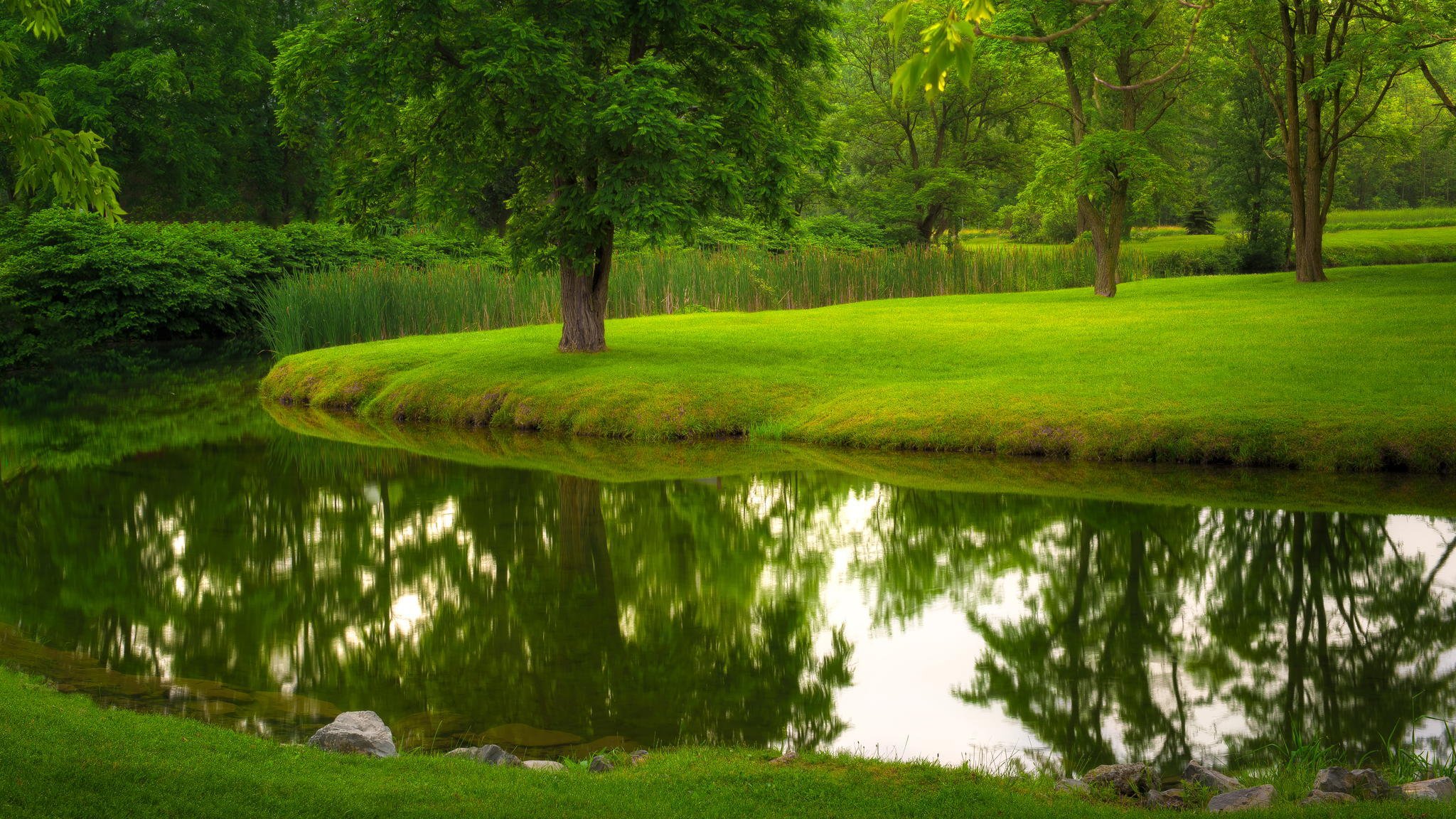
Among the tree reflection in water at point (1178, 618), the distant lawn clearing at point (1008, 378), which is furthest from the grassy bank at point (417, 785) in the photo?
the distant lawn clearing at point (1008, 378)

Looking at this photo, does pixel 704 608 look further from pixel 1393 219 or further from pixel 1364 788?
pixel 1393 219

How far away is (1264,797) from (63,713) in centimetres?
571

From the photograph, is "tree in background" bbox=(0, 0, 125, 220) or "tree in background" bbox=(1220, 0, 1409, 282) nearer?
"tree in background" bbox=(0, 0, 125, 220)

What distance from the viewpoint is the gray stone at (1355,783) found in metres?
5.40

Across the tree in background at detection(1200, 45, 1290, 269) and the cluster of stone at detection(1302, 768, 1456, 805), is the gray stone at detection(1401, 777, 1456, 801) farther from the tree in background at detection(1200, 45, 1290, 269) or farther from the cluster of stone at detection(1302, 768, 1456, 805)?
the tree in background at detection(1200, 45, 1290, 269)

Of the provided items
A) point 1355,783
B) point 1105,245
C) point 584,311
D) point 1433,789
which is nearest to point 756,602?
point 1355,783

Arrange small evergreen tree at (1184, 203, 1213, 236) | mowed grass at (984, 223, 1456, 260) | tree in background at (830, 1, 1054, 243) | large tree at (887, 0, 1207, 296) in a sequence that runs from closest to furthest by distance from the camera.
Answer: large tree at (887, 0, 1207, 296) → mowed grass at (984, 223, 1456, 260) → tree in background at (830, 1, 1054, 243) → small evergreen tree at (1184, 203, 1213, 236)

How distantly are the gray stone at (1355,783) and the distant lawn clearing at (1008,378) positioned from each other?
29.3 ft

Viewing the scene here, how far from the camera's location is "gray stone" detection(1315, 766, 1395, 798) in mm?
5398

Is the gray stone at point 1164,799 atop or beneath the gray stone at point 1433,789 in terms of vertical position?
beneath

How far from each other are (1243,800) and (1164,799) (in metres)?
0.36

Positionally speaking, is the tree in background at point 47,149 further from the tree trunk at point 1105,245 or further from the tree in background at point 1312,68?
the tree trunk at point 1105,245

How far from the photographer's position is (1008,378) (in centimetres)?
1755

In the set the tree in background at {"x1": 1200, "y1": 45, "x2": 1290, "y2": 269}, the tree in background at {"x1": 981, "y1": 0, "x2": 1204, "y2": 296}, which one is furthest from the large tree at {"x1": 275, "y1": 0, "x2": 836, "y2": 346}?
the tree in background at {"x1": 1200, "y1": 45, "x2": 1290, "y2": 269}
